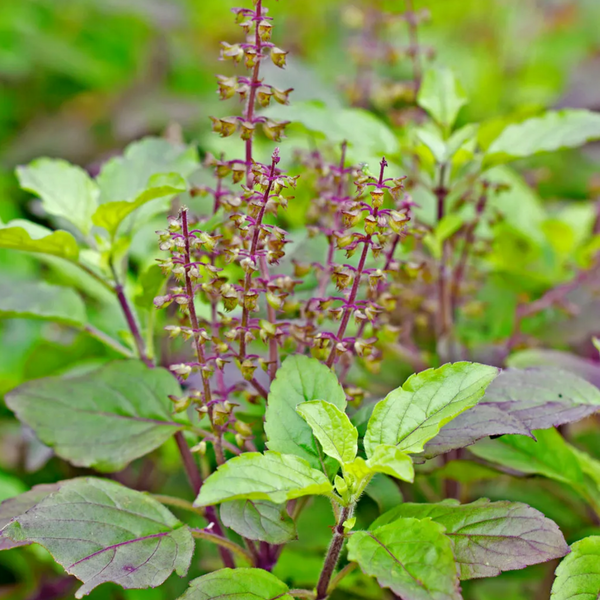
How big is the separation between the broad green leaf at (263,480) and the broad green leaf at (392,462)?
58 millimetres

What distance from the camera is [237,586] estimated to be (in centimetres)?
75

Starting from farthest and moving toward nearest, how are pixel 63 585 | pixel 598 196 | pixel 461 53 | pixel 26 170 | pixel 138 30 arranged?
1. pixel 138 30
2. pixel 461 53
3. pixel 598 196
4. pixel 63 585
5. pixel 26 170

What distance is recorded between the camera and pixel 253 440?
984 millimetres

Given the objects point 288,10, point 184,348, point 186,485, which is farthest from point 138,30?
point 186,485

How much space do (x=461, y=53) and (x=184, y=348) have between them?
6.70ft

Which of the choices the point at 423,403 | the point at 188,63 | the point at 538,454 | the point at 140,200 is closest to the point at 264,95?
the point at 140,200

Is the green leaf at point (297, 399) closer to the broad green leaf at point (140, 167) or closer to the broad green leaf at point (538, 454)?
the broad green leaf at point (538, 454)

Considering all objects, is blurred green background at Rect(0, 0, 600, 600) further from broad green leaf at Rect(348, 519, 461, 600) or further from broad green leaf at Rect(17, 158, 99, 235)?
broad green leaf at Rect(348, 519, 461, 600)

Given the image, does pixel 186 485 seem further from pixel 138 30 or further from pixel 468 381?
pixel 138 30

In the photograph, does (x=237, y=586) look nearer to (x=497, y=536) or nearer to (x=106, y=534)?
(x=106, y=534)

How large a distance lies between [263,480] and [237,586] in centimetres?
15

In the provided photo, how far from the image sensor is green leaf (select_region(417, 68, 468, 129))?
119cm

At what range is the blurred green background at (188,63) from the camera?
8.08ft

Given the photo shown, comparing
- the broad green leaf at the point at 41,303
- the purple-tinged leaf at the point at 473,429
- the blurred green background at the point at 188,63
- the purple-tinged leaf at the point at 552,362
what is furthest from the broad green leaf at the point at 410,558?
the blurred green background at the point at 188,63
